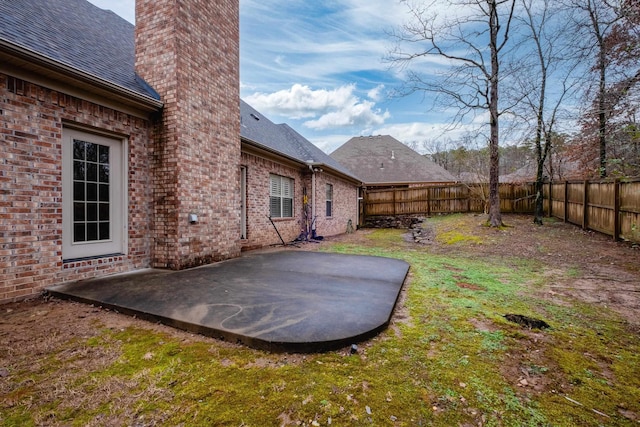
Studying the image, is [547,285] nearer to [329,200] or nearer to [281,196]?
[281,196]

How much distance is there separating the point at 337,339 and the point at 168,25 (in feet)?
18.1

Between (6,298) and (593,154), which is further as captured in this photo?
(593,154)

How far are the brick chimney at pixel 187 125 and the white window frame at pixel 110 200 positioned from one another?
1.50 ft

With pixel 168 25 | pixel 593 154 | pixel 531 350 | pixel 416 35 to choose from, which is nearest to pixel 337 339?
pixel 531 350

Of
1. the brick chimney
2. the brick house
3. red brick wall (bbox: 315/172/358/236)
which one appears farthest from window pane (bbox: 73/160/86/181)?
red brick wall (bbox: 315/172/358/236)

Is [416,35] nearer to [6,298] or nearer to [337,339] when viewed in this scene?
[337,339]

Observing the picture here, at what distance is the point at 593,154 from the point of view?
1185 centimetres

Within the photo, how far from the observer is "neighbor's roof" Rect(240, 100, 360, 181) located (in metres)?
8.64

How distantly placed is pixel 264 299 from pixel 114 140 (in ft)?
11.7

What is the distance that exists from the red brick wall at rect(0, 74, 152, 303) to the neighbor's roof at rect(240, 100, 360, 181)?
3790mm

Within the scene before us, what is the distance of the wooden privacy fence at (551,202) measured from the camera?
738 centimetres

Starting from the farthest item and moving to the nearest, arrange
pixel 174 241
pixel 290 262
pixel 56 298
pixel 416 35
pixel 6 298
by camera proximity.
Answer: pixel 416 35 < pixel 290 262 < pixel 174 241 < pixel 56 298 < pixel 6 298

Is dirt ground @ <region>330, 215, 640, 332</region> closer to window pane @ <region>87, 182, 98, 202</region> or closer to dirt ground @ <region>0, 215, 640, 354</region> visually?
dirt ground @ <region>0, 215, 640, 354</region>

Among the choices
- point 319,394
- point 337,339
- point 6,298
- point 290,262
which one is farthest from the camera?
point 290,262
